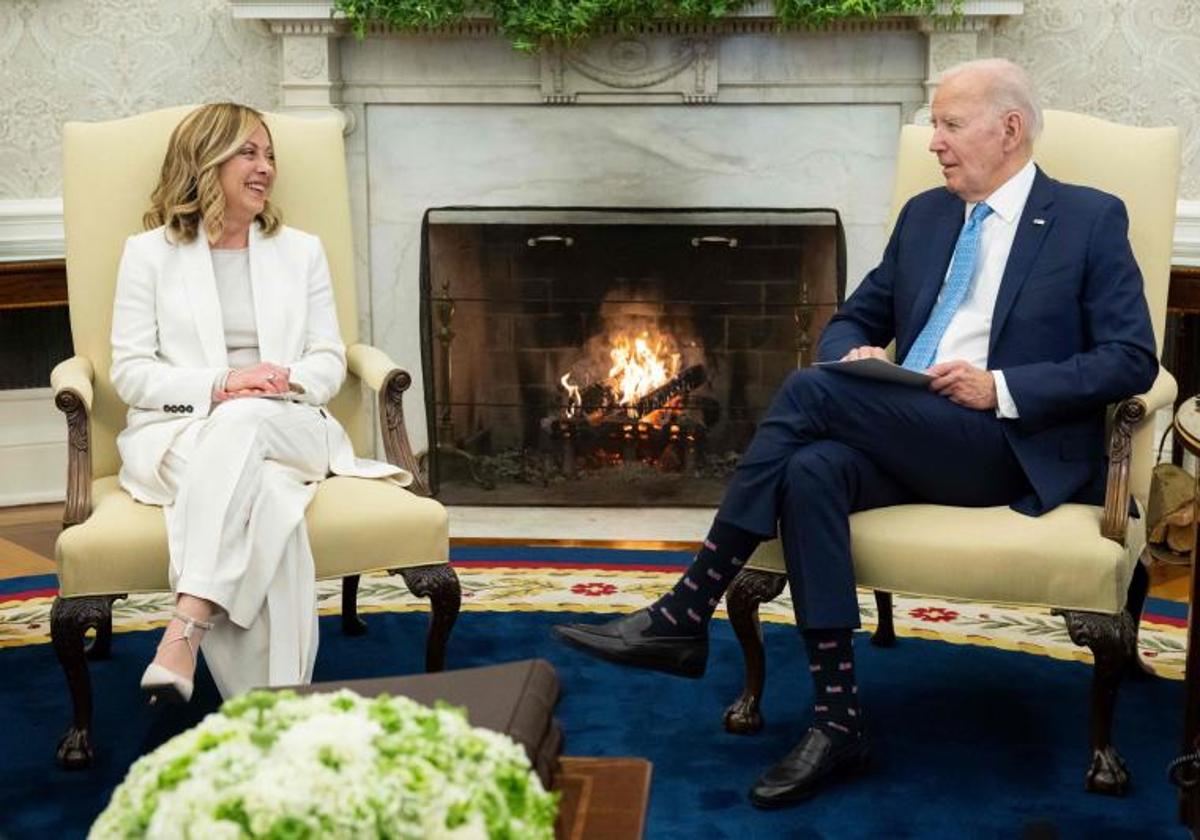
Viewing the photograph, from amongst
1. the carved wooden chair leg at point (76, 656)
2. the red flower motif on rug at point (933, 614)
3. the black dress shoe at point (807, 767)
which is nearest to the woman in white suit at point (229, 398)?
the carved wooden chair leg at point (76, 656)

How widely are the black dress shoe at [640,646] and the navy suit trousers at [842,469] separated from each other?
0.23 meters

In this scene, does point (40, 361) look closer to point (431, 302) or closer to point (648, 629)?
point (431, 302)

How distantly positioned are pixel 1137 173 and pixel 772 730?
50.3 inches

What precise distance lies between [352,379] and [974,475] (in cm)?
133

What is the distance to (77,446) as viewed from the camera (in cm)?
320

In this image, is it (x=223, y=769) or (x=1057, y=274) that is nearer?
(x=223, y=769)

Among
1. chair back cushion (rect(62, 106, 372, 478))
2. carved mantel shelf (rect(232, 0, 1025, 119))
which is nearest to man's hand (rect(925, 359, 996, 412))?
chair back cushion (rect(62, 106, 372, 478))

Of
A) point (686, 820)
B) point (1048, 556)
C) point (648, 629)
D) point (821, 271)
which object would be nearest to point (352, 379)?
point (648, 629)

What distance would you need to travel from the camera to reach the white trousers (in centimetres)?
299

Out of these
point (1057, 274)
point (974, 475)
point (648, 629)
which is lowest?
point (648, 629)

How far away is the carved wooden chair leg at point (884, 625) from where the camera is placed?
3658mm

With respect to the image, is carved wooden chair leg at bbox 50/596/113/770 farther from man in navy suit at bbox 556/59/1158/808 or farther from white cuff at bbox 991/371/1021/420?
white cuff at bbox 991/371/1021/420

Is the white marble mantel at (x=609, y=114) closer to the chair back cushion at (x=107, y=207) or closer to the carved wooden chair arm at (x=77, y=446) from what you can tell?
the chair back cushion at (x=107, y=207)

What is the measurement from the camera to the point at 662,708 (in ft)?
10.9
